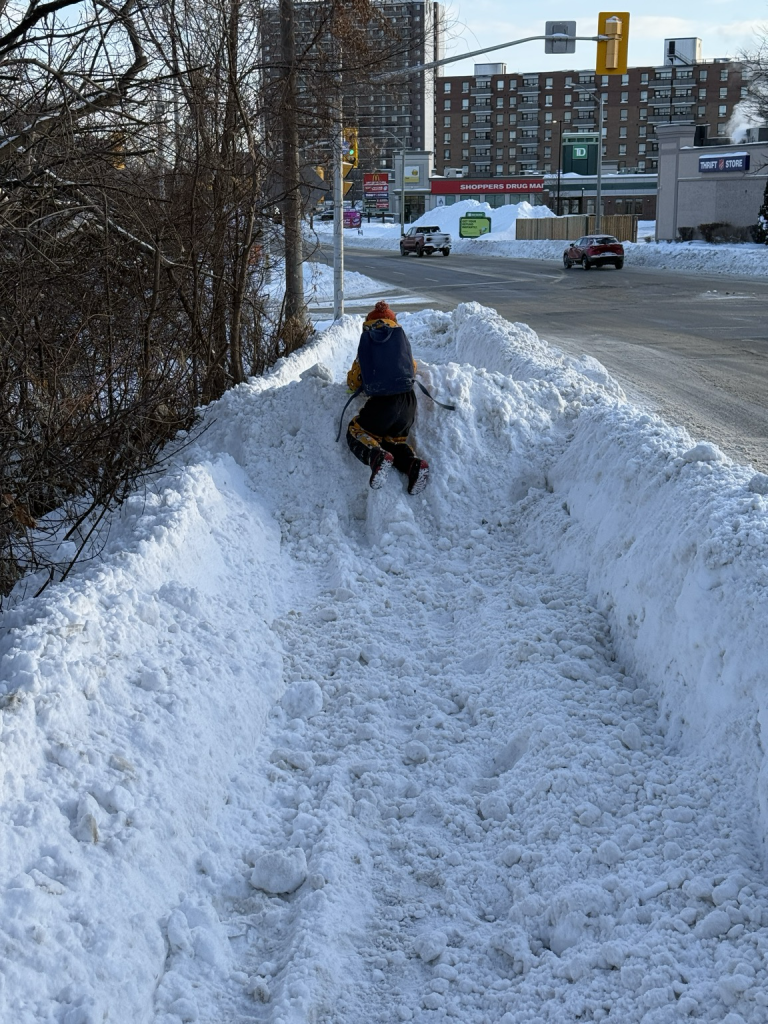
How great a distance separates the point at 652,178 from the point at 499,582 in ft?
294

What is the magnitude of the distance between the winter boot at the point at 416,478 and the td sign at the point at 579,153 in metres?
89.2

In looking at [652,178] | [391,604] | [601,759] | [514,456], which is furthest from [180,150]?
[652,178]

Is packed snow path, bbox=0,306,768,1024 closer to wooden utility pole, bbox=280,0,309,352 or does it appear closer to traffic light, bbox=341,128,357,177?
wooden utility pole, bbox=280,0,309,352

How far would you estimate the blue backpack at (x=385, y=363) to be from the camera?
819cm

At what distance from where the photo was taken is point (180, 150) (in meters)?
9.78

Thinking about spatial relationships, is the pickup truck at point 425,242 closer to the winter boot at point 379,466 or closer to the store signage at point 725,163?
the store signage at point 725,163

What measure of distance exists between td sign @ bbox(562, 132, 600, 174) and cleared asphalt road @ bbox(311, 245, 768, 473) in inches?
2094

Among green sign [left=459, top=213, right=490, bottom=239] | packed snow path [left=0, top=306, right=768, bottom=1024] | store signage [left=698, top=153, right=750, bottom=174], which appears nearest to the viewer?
packed snow path [left=0, top=306, right=768, bottom=1024]

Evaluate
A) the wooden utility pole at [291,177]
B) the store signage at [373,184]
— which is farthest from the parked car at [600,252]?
the store signage at [373,184]

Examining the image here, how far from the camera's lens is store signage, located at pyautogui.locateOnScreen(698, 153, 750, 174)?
155 feet

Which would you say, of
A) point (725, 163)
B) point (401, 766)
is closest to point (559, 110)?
point (725, 163)

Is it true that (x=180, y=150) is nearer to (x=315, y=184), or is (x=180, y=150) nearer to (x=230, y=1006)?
(x=315, y=184)

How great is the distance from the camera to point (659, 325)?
20812 millimetres

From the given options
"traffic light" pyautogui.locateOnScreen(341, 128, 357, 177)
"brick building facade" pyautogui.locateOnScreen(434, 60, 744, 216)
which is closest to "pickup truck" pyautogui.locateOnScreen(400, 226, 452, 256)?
"traffic light" pyautogui.locateOnScreen(341, 128, 357, 177)
